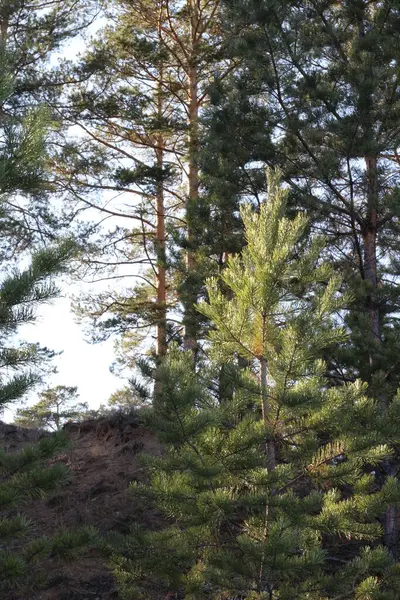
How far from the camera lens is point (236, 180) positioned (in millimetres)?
11320

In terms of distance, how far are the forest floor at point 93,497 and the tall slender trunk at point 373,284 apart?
298 cm

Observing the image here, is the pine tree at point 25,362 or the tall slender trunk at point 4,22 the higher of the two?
the tall slender trunk at point 4,22

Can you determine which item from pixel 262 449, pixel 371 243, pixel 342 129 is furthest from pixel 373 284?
pixel 262 449

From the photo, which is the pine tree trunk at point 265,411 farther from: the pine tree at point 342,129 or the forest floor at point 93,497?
the pine tree at point 342,129

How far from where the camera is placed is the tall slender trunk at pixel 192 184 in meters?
12.0

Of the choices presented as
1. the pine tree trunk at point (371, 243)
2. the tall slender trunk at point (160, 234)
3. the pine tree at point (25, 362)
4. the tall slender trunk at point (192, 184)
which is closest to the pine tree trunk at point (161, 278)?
the tall slender trunk at point (160, 234)

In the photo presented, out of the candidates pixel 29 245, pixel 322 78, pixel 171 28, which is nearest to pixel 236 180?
pixel 322 78

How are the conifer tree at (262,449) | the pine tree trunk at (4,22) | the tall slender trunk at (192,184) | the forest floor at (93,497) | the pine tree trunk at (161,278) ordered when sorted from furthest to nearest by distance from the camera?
the pine tree trunk at (161,278) → the pine tree trunk at (4,22) → the tall slender trunk at (192,184) → the forest floor at (93,497) → the conifer tree at (262,449)

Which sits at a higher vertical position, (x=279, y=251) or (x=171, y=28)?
(x=171, y=28)

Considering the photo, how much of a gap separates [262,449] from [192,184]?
10.1 meters

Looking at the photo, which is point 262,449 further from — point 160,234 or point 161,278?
point 160,234

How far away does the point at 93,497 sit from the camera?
11.0m

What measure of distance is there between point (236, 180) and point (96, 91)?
20.5ft

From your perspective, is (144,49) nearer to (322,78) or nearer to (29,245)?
(29,245)
